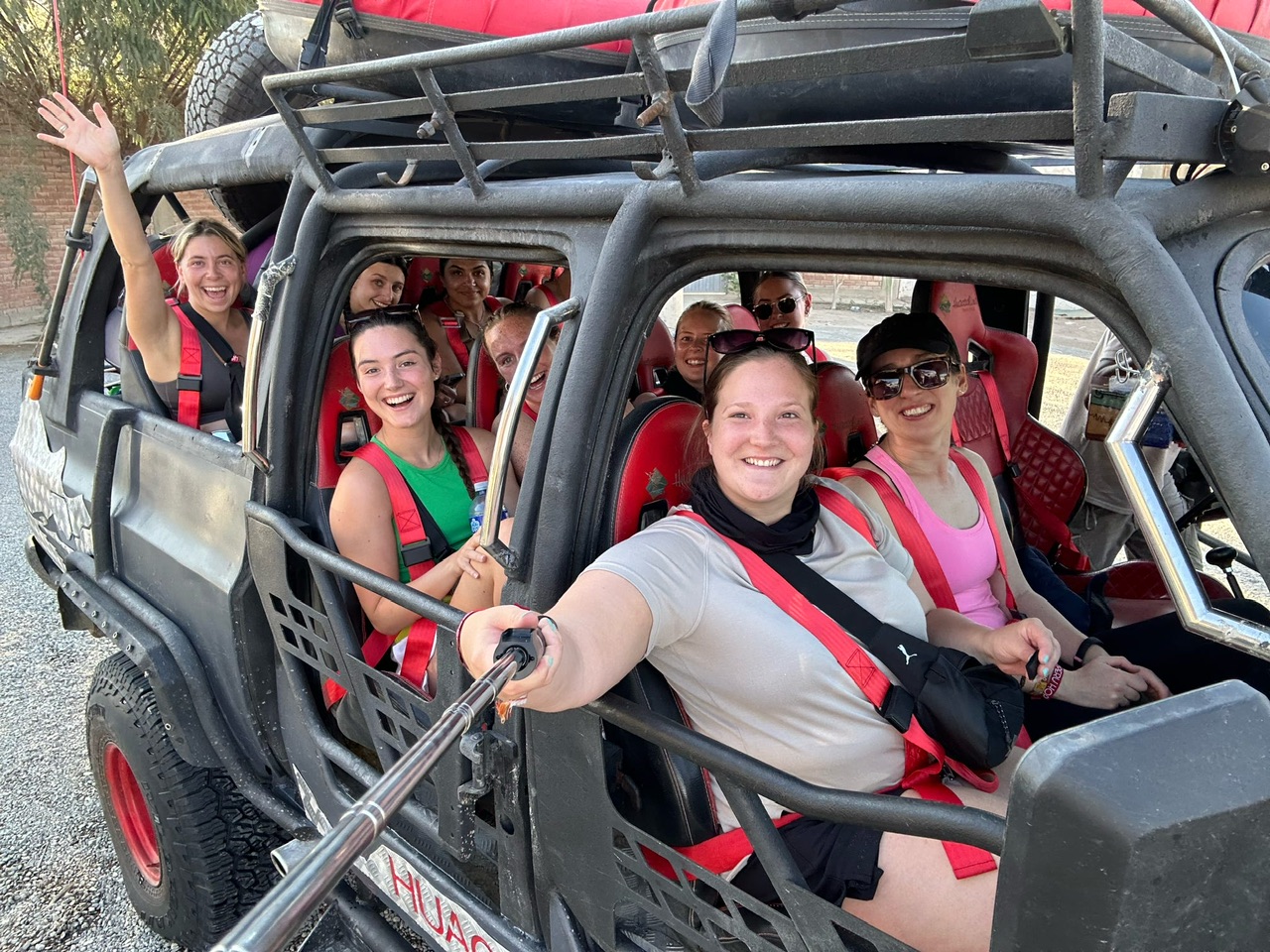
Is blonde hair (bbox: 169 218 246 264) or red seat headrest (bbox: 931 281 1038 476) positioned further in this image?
blonde hair (bbox: 169 218 246 264)

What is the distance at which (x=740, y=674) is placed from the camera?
1503 mm

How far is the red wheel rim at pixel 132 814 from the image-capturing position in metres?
2.68

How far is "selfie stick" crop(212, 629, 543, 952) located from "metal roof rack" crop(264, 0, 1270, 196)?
69 centimetres

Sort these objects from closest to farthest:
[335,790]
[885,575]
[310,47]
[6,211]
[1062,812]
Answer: [1062,812] < [885,575] < [310,47] < [335,790] < [6,211]

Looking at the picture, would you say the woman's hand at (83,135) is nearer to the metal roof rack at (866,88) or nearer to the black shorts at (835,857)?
the metal roof rack at (866,88)

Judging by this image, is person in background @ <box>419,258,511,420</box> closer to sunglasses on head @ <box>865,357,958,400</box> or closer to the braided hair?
the braided hair

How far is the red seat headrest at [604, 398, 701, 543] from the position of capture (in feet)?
5.29

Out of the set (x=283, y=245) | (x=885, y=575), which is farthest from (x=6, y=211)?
(x=885, y=575)

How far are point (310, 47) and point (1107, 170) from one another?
158cm

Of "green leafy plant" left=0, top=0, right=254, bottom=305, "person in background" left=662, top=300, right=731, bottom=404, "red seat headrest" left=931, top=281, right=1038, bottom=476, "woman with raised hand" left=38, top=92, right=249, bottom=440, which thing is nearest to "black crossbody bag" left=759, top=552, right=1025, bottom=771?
"red seat headrest" left=931, top=281, right=1038, bottom=476

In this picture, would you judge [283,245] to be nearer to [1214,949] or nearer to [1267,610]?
[1214,949]

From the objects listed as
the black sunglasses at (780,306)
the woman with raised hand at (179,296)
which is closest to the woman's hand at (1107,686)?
→ the black sunglasses at (780,306)

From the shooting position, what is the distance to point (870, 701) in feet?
5.03

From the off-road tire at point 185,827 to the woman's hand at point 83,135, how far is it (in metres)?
1.32
